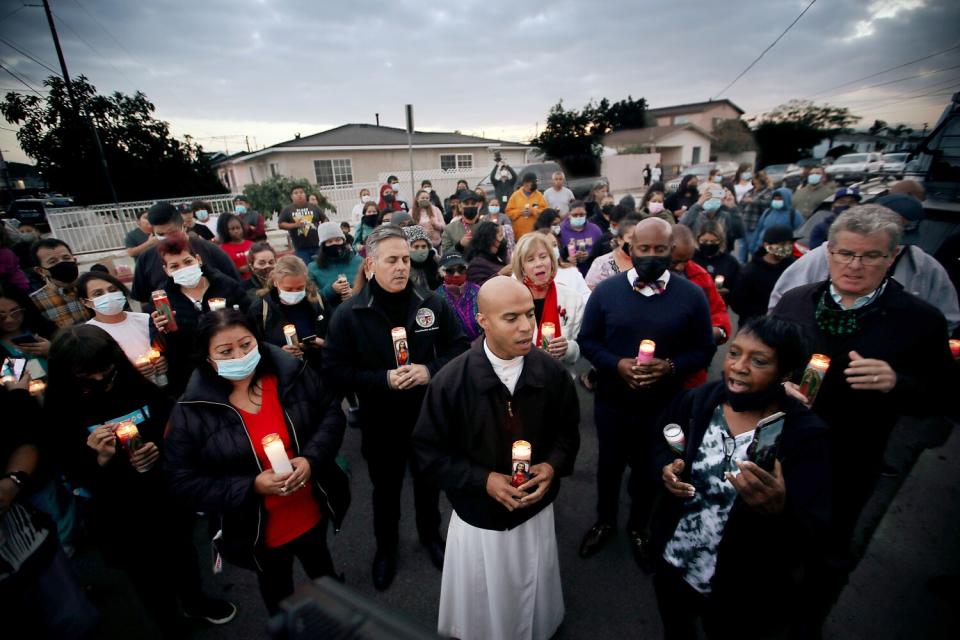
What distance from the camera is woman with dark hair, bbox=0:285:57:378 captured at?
3340 mm

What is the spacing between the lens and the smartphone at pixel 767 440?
1.75m

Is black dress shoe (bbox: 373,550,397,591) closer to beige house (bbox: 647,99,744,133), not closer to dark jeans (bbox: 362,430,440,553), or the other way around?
dark jeans (bbox: 362,430,440,553)

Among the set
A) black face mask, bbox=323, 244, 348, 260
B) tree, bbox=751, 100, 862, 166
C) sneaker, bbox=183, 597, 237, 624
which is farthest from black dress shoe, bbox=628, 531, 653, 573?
tree, bbox=751, 100, 862, 166

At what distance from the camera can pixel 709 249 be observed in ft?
16.9

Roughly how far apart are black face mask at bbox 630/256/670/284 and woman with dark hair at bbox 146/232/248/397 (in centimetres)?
337

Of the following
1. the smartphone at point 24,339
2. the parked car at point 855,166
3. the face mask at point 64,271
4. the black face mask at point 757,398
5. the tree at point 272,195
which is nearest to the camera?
the black face mask at point 757,398

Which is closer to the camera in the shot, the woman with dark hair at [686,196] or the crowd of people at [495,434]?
the crowd of people at [495,434]

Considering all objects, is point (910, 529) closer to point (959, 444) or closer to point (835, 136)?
point (959, 444)

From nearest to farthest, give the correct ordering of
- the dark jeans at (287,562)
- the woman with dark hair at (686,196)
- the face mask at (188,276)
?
the dark jeans at (287,562) < the face mask at (188,276) < the woman with dark hair at (686,196)

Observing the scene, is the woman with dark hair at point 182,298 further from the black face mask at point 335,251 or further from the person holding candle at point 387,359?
the person holding candle at point 387,359

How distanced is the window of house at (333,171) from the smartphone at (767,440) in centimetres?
2420

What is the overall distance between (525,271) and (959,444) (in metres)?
4.82

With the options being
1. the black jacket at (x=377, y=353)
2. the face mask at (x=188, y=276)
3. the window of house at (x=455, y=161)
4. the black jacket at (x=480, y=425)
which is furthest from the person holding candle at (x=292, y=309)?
the window of house at (x=455, y=161)

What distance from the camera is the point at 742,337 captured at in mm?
1915
